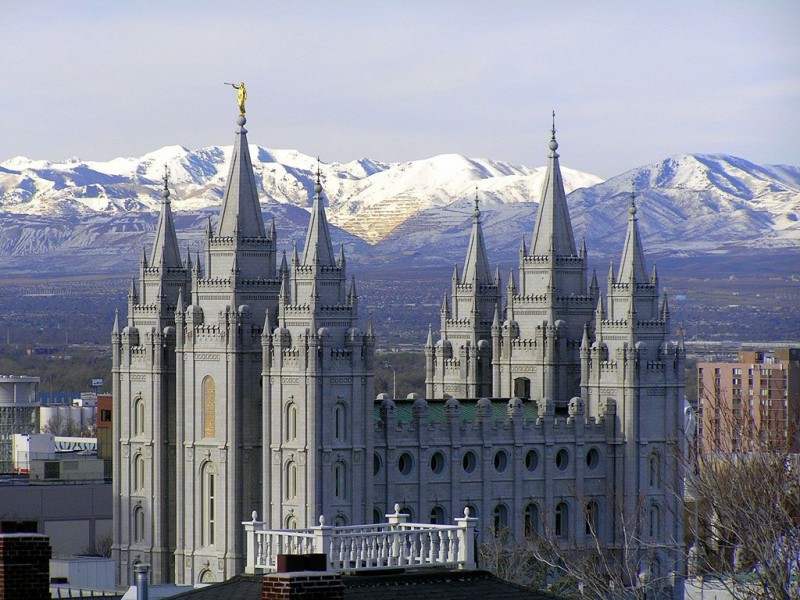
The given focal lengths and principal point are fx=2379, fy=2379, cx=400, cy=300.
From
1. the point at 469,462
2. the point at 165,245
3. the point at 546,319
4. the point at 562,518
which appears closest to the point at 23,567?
the point at 469,462

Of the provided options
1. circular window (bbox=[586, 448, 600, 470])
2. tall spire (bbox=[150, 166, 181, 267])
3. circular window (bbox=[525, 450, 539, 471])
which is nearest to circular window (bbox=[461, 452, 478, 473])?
circular window (bbox=[525, 450, 539, 471])

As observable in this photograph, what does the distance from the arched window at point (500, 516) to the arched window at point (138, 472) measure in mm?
17444

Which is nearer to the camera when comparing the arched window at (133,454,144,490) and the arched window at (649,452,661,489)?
the arched window at (133,454,144,490)

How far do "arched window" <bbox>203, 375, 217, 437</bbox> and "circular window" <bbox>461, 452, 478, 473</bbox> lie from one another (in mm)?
12461

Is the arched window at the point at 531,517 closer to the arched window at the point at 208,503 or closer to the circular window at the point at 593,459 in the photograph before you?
the circular window at the point at 593,459

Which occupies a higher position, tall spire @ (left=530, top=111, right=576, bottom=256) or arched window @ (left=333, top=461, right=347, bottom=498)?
tall spire @ (left=530, top=111, right=576, bottom=256)

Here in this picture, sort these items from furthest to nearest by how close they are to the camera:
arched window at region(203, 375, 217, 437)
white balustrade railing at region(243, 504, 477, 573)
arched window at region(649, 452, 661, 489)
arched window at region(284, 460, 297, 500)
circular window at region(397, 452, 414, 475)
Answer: arched window at region(649, 452, 661, 489) < circular window at region(397, 452, 414, 475) < arched window at region(203, 375, 217, 437) < arched window at region(284, 460, 297, 500) < white balustrade railing at region(243, 504, 477, 573)

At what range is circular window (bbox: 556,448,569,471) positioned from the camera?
119 metres

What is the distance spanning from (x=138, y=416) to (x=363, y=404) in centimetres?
1440

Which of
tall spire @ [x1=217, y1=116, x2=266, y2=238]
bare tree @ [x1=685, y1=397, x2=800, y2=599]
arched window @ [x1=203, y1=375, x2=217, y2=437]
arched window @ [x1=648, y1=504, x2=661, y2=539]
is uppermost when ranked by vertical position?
tall spire @ [x1=217, y1=116, x2=266, y2=238]

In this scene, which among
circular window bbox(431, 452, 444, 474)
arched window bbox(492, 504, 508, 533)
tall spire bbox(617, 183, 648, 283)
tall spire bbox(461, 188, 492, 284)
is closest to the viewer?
circular window bbox(431, 452, 444, 474)

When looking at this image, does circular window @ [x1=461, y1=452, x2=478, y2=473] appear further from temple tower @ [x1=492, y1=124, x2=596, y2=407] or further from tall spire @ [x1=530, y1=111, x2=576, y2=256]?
tall spire @ [x1=530, y1=111, x2=576, y2=256]

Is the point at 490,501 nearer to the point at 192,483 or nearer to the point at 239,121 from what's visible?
the point at 192,483

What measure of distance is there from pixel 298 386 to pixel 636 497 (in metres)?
20.7
